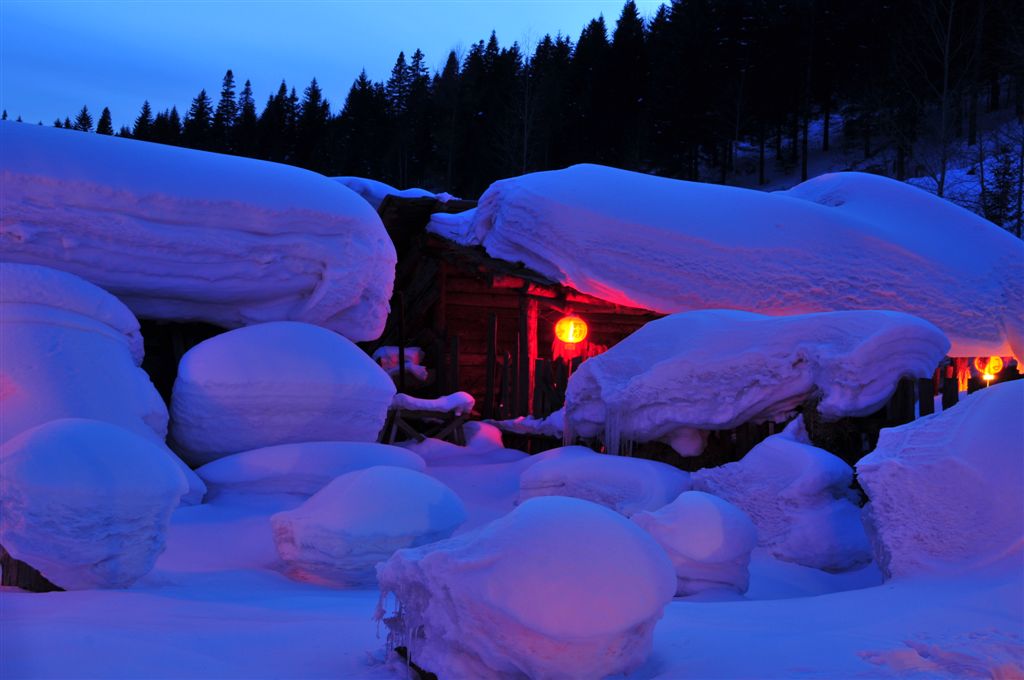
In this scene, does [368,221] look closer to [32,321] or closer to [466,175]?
[32,321]

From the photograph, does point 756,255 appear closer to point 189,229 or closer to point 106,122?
point 189,229

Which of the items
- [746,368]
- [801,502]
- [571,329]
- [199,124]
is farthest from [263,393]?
[199,124]

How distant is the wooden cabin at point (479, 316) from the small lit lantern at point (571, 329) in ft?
1.25

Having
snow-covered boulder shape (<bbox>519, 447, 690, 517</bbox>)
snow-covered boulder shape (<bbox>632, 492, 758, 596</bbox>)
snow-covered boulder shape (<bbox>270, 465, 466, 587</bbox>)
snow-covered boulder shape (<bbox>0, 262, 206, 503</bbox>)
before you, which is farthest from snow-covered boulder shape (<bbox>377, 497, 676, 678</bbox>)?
snow-covered boulder shape (<bbox>0, 262, 206, 503</bbox>)

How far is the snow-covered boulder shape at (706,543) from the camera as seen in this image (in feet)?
14.0

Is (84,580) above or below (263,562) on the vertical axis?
above

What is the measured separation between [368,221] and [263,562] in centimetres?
453

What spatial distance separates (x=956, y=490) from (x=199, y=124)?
3340 centimetres

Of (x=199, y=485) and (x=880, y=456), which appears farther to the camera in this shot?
(x=199, y=485)

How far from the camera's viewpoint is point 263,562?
16.3 feet

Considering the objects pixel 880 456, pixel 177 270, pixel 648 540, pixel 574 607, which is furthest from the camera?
pixel 177 270

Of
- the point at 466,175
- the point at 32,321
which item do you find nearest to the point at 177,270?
the point at 32,321

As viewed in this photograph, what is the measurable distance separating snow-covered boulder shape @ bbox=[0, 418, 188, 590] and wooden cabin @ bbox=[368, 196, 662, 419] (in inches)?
287

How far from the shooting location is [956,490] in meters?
3.93
